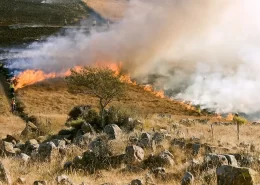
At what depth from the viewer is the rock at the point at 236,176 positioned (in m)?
7.03

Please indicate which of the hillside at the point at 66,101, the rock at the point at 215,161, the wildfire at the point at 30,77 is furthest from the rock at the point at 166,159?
the wildfire at the point at 30,77

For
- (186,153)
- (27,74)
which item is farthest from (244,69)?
(186,153)

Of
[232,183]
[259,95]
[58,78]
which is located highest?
[232,183]

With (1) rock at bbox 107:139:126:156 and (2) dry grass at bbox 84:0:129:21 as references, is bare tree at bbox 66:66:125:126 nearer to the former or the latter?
(1) rock at bbox 107:139:126:156

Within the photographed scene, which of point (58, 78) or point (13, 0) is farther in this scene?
point (13, 0)

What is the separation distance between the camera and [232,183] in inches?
280

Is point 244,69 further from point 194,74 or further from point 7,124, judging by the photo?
point 7,124

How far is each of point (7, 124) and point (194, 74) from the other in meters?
38.4

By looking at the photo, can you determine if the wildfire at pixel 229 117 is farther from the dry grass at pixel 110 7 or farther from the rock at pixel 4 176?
the dry grass at pixel 110 7

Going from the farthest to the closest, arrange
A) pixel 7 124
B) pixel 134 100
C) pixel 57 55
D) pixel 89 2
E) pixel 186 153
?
pixel 89 2
pixel 57 55
pixel 134 100
pixel 7 124
pixel 186 153

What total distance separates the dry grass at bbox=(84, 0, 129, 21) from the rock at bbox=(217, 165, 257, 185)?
100 m

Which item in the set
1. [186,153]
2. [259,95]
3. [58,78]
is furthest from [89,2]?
[186,153]

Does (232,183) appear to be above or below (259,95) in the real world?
above

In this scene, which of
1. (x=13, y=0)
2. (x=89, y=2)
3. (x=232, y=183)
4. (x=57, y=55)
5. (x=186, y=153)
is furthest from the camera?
(x=89, y=2)
